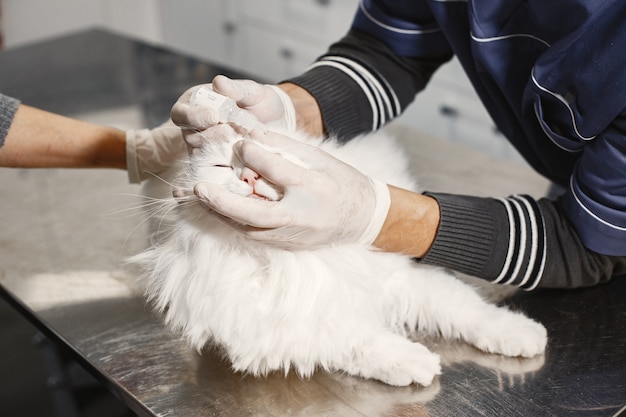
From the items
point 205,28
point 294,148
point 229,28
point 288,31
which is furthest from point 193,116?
point 205,28

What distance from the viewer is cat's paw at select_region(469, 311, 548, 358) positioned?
906 millimetres

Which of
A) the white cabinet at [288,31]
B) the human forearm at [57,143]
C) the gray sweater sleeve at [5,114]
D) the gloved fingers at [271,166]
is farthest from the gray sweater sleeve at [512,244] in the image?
the white cabinet at [288,31]

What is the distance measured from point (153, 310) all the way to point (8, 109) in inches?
15.9

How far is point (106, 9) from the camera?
3.27m

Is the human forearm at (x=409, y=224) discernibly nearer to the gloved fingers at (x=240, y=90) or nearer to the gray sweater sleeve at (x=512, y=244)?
the gray sweater sleeve at (x=512, y=244)

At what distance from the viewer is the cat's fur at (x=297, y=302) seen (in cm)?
81

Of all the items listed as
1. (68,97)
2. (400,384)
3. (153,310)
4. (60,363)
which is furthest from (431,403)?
(68,97)

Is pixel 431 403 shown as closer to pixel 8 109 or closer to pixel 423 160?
pixel 423 160

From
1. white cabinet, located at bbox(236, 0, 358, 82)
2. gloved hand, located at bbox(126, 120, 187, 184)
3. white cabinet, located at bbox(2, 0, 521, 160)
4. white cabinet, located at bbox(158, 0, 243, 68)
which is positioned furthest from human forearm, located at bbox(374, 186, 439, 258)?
white cabinet, located at bbox(158, 0, 243, 68)

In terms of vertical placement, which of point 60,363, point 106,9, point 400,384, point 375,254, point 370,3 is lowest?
point 60,363

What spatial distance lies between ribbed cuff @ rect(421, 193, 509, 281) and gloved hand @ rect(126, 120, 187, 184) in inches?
16.6

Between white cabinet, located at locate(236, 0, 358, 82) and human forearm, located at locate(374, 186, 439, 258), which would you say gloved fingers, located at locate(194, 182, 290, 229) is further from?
white cabinet, located at locate(236, 0, 358, 82)

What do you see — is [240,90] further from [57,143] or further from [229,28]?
[229,28]

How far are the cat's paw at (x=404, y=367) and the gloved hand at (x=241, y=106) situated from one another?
1.10 feet
